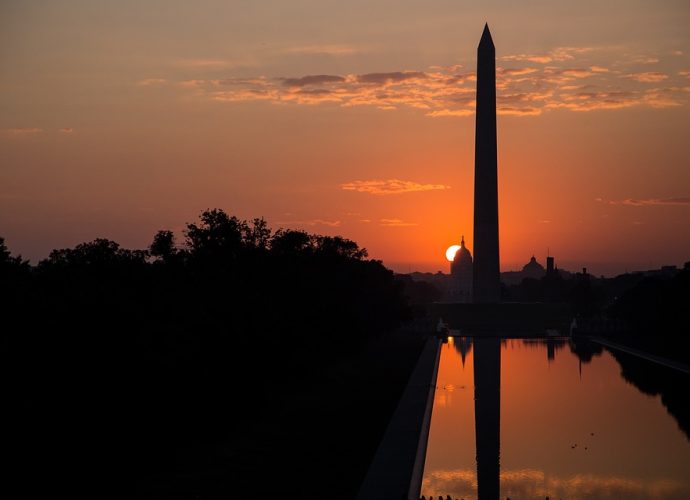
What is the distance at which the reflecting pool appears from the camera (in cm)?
2653

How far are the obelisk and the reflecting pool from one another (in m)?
38.1

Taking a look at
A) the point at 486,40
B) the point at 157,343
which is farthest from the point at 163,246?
the point at 486,40

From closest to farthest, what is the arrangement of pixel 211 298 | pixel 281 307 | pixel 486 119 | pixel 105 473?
pixel 105 473
pixel 211 298
pixel 281 307
pixel 486 119

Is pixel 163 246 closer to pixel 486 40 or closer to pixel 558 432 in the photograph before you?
pixel 558 432

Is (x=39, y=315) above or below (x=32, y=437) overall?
above

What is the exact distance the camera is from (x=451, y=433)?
111 feet

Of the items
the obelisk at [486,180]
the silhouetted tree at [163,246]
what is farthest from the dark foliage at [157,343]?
the obelisk at [486,180]

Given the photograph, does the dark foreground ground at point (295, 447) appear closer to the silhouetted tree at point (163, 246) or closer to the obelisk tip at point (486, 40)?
the silhouetted tree at point (163, 246)

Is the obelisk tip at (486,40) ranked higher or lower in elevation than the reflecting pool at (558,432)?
higher

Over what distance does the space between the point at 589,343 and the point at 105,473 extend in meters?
64.3

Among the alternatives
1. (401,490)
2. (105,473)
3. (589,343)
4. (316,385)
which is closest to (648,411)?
(316,385)

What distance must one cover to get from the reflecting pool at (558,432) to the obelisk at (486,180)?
125 feet

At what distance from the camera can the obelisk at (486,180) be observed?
311 feet

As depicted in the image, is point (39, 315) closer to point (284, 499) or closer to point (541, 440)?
point (284, 499)
